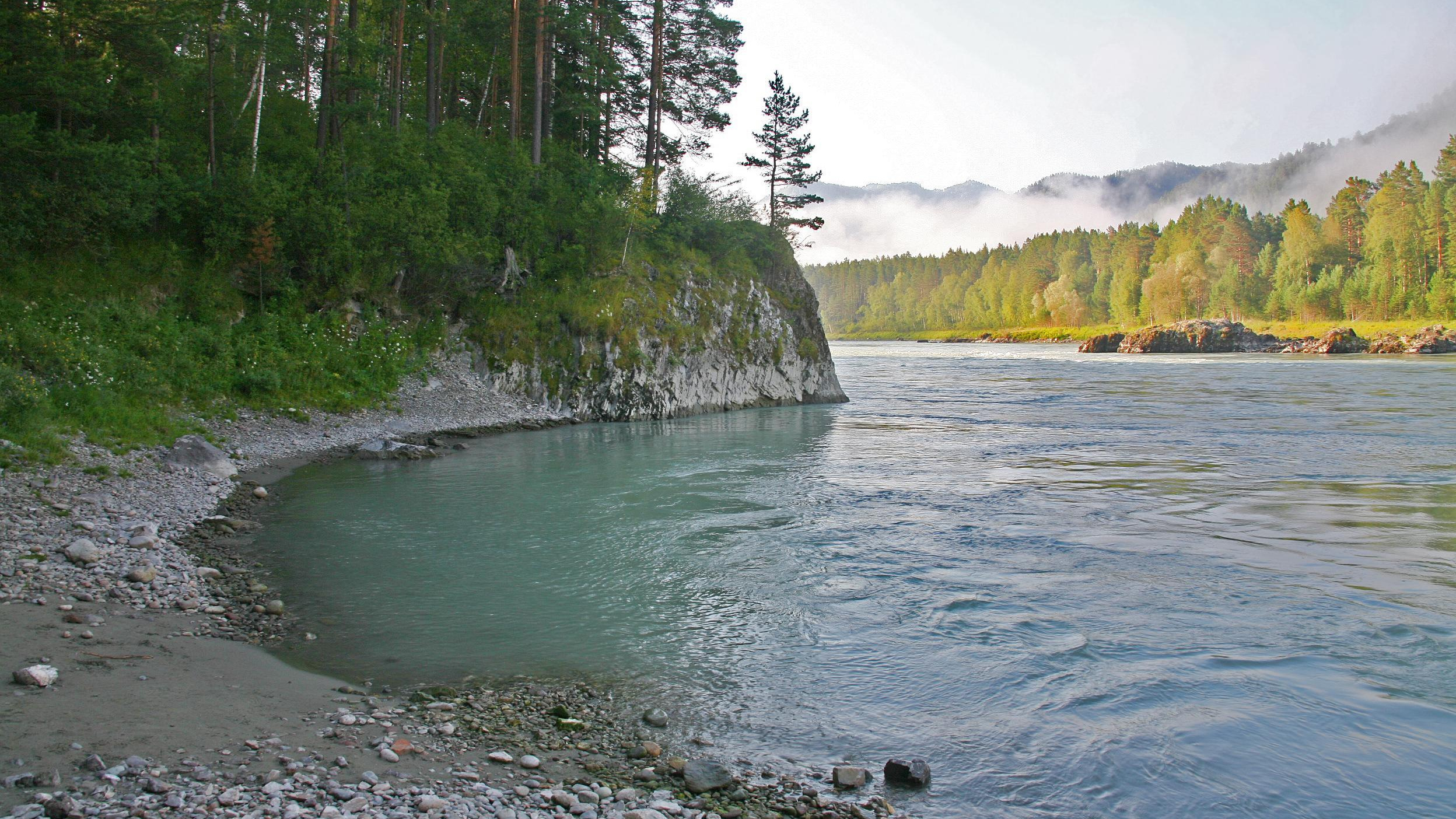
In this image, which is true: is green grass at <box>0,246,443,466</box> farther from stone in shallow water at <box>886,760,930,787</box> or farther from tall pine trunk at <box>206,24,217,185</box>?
stone in shallow water at <box>886,760,930,787</box>

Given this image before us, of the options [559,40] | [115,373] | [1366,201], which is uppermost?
[1366,201]

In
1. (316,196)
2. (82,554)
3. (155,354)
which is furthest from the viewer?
(316,196)

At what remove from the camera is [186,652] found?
791 cm

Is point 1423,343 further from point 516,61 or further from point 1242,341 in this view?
point 516,61

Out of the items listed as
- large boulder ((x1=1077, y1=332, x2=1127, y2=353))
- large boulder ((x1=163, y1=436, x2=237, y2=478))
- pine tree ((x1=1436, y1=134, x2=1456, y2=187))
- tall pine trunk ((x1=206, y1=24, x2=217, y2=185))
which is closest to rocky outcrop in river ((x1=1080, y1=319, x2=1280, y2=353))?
large boulder ((x1=1077, y1=332, x2=1127, y2=353))

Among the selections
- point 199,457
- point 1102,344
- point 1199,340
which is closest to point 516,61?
point 199,457

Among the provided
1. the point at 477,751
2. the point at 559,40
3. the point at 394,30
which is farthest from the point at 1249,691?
the point at 394,30

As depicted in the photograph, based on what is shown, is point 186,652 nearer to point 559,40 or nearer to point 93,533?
point 93,533

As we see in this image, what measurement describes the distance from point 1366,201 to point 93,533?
581ft

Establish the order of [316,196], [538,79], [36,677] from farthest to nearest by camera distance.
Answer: [538,79] < [316,196] < [36,677]

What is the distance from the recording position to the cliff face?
32.2m

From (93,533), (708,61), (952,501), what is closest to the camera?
(93,533)

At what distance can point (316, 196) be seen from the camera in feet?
85.6

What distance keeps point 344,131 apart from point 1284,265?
143339 millimetres
